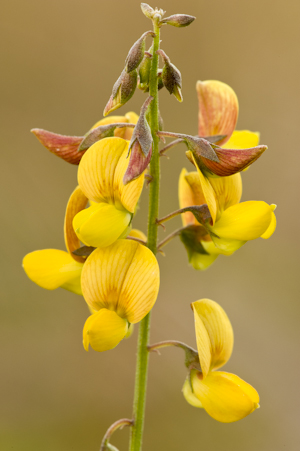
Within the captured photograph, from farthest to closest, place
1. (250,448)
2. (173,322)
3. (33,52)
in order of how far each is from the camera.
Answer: (33,52), (173,322), (250,448)

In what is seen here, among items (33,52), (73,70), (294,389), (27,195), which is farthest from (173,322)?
(33,52)

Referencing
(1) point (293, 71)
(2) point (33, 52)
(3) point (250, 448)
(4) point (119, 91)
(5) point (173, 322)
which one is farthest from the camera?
(1) point (293, 71)

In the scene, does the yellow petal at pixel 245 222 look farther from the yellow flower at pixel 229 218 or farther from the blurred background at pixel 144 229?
the blurred background at pixel 144 229

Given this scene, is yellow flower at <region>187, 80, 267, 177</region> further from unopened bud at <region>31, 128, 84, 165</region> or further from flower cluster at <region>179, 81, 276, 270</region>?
unopened bud at <region>31, 128, 84, 165</region>

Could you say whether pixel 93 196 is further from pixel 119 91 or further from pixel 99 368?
pixel 99 368

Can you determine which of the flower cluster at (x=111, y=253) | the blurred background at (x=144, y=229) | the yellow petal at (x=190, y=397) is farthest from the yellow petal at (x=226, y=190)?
the blurred background at (x=144, y=229)
